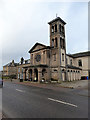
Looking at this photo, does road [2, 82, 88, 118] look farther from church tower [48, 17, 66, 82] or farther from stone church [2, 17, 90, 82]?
church tower [48, 17, 66, 82]

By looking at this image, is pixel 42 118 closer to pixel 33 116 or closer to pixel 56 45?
pixel 33 116

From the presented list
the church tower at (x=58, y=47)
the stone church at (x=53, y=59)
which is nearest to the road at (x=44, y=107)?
the stone church at (x=53, y=59)

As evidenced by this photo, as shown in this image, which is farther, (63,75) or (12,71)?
(12,71)

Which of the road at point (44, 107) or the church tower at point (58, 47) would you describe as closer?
the road at point (44, 107)

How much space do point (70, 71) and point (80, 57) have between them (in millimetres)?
14512

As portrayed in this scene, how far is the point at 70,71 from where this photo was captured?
31.6m

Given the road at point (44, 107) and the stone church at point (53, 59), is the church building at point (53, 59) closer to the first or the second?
the stone church at point (53, 59)

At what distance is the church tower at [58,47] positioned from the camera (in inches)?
1081

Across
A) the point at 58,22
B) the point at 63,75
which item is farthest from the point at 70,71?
the point at 58,22

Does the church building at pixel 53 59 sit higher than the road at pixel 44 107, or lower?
higher

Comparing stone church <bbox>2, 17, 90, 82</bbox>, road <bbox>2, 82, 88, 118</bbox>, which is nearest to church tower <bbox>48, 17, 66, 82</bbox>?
stone church <bbox>2, 17, 90, 82</bbox>

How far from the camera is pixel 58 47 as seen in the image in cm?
2817

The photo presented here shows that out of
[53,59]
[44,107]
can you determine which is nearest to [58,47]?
[53,59]

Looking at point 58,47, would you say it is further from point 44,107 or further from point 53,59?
point 44,107
